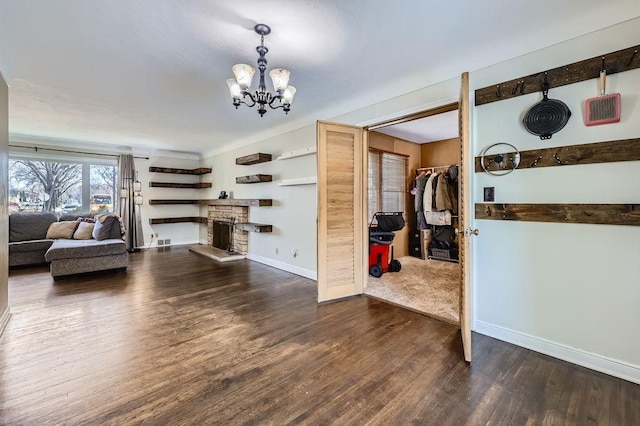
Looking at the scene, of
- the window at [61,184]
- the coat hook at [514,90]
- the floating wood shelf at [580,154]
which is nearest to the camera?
the floating wood shelf at [580,154]

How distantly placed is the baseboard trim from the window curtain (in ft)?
24.0

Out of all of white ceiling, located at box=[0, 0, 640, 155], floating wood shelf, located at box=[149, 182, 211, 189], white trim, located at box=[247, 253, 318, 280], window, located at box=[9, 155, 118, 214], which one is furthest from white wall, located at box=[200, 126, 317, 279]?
window, located at box=[9, 155, 118, 214]

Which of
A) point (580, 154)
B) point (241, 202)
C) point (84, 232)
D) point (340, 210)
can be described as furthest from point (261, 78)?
point (84, 232)

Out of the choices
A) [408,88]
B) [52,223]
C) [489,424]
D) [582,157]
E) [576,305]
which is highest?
[408,88]

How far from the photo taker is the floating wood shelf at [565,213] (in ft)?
6.23

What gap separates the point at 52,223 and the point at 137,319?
14.3ft

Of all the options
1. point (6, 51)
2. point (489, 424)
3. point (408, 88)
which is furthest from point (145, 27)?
point (489, 424)

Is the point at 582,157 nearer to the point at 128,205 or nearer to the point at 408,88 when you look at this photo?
the point at 408,88

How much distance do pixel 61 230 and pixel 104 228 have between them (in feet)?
3.86

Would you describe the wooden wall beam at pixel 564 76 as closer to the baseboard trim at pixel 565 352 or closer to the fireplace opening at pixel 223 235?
the baseboard trim at pixel 565 352

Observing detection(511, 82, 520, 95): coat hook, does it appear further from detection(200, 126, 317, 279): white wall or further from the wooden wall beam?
detection(200, 126, 317, 279): white wall

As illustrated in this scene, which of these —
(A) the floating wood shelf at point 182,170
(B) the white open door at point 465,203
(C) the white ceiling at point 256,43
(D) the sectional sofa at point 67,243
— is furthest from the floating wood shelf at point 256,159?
(B) the white open door at point 465,203

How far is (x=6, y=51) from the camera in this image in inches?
98.8

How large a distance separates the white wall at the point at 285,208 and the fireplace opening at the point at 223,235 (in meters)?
0.77
